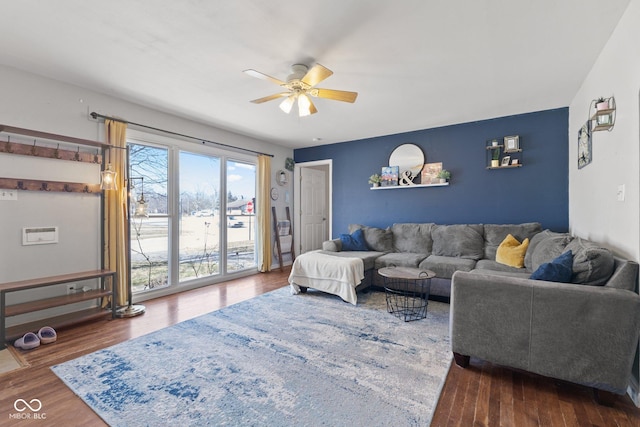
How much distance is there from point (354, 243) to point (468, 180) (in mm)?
2026

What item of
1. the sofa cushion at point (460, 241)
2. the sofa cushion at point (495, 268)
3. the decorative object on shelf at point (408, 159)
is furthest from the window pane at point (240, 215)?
the sofa cushion at point (495, 268)

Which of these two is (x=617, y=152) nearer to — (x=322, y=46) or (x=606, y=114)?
(x=606, y=114)

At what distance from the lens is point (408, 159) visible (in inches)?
197

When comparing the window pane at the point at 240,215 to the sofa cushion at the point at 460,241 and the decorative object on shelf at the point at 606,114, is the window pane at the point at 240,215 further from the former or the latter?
the decorative object on shelf at the point at 606,114

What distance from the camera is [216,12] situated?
1.99 m

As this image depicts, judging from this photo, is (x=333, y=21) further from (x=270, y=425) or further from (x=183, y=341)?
(x=183, y=341)

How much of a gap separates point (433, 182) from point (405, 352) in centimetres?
311

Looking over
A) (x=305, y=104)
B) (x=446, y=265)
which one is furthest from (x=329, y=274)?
(x=305, y=104)

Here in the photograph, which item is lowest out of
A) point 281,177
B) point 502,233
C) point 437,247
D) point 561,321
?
point 561,321

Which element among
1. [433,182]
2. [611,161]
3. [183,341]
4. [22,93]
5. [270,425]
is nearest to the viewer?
[270,425]

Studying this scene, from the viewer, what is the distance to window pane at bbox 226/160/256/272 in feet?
16.4

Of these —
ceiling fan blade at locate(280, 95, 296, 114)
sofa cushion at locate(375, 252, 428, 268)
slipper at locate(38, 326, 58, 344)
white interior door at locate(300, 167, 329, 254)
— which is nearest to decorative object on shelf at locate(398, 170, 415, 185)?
sofa cushion at locate(375, 252, 428, 268)

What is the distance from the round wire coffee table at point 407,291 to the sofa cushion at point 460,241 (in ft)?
2.43

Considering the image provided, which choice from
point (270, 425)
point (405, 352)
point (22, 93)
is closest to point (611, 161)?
point (405, 352)
